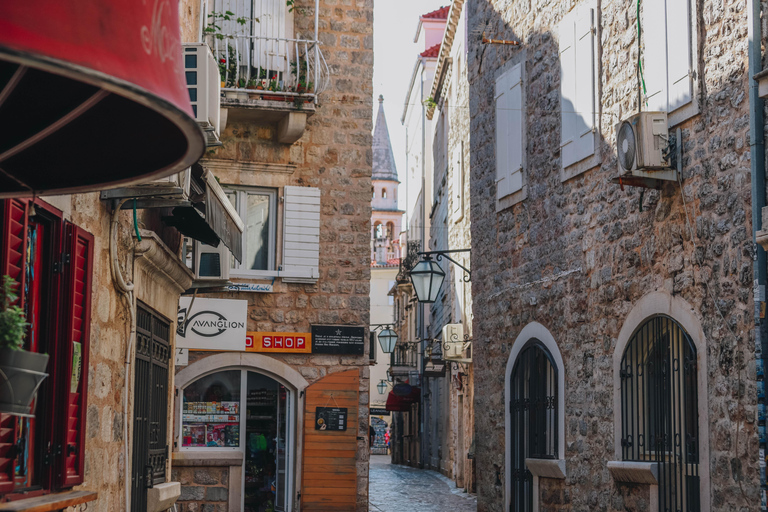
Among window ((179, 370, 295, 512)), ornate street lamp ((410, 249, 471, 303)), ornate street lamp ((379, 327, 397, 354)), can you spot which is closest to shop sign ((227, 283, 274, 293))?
window ((179, 370, 295, 512))

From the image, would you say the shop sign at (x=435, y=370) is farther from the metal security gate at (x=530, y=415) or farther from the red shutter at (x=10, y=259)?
the red shutter at (x=10, y=259)

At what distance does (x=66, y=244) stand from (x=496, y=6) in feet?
31.0

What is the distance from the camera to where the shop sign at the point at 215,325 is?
14297 mm

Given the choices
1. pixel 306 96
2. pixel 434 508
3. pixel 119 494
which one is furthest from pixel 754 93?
pixel 434 508

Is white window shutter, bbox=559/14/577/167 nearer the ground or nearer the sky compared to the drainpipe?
nearer the sky

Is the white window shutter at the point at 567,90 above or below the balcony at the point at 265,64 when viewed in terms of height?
below

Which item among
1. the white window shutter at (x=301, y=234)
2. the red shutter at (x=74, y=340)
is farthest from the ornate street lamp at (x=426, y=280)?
the red shutter at (x=74, y=340)

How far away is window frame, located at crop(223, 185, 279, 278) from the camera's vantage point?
14.5 metres

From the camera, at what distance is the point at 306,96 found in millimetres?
14203

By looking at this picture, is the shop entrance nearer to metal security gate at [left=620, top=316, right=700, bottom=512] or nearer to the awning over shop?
metal security gate at [left=620, top=316, right=700, bottom=512]

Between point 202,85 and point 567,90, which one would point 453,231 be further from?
point 202,85

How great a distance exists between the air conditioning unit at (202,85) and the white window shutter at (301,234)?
7.34m

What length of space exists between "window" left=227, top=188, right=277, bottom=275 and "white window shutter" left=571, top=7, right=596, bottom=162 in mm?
5268

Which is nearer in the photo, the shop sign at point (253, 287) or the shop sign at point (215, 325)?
the shop sign at point (215, 325)
